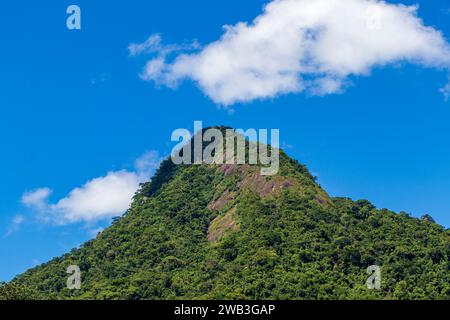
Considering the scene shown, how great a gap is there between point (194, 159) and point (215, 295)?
7346 cm

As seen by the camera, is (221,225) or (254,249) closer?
(254,249)

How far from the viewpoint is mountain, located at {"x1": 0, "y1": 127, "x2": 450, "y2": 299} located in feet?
323

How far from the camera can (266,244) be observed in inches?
4387

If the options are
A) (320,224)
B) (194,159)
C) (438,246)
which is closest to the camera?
(438,246)

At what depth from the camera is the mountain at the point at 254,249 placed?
98312 mm

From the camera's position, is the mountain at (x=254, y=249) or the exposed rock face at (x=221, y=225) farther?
the exposed rock face at (x=221, y=225)

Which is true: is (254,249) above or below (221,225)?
below

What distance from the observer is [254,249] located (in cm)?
11031

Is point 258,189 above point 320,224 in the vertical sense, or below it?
above

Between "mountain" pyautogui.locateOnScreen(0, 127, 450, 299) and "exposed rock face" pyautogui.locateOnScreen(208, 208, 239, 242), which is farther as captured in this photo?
"exposed rock face" pyautogui.locateOnScreen(208, 208, 239, 242)

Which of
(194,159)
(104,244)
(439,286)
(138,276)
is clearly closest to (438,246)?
(439,286)

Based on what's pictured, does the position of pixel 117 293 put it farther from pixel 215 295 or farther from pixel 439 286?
pixel 439 286
